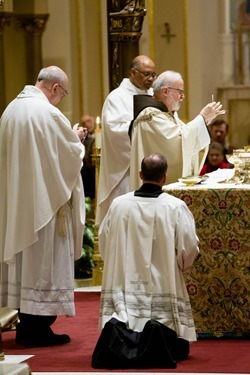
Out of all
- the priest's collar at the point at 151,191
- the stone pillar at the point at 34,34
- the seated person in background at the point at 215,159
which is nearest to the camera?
the priest's collar at the point at 151,191

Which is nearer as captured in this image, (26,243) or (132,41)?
(26,243)

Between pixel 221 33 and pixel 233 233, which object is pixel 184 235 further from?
pixel 221 33

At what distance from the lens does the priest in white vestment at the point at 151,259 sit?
7.63m

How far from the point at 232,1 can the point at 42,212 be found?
9.86 m

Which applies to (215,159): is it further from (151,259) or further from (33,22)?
(151,259)

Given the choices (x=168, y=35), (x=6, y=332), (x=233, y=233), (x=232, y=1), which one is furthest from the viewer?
(x=232, y=1)

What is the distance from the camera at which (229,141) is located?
17078 mm

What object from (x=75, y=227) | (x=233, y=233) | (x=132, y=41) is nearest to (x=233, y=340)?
(x=233, y=233)

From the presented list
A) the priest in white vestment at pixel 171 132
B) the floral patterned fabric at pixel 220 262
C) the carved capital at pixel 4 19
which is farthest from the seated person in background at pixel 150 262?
the carved capital at pixel 4 19

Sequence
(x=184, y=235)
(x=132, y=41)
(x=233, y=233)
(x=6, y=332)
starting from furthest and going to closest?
(x=132, y=41)
(x=6, y=332)
(x=233, y=233)
(x=184, y=235)

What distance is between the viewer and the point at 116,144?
10305 millimetres

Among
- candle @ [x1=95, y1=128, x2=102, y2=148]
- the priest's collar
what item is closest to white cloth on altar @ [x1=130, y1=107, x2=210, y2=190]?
the priest's collar

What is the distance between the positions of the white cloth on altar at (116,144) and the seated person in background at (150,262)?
8.41 ft

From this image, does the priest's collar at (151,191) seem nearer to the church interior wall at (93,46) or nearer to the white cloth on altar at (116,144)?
the white cloth on altar at (116,144)
